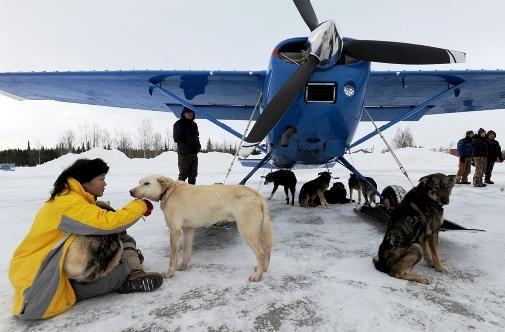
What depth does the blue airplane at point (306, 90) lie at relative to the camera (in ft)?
14.3

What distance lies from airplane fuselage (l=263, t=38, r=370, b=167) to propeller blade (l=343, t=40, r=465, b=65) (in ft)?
0.64

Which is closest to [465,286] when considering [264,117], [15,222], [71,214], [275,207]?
[264,117]

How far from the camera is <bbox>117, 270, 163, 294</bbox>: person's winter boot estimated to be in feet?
8.57

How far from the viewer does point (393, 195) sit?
19.0 ft

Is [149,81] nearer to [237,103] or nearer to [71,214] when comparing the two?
[237,103]

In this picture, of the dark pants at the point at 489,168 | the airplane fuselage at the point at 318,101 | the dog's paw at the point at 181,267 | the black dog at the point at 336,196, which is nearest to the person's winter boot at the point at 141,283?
the dog's paw at the point at 181,267

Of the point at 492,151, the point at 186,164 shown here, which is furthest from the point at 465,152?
the point at 186,164

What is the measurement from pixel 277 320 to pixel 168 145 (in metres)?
75.0

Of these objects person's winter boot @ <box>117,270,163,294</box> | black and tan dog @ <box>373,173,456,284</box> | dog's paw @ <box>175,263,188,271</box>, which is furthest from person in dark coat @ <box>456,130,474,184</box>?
person's winter boot @ <box>117,270,163,294</box>

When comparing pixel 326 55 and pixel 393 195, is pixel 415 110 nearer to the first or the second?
pixel 393 195

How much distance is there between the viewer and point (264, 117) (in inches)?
167

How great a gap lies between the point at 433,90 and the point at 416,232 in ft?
17.3

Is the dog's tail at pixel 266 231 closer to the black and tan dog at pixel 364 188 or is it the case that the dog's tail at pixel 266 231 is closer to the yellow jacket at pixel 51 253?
the yellow jacket at pixel 51 253

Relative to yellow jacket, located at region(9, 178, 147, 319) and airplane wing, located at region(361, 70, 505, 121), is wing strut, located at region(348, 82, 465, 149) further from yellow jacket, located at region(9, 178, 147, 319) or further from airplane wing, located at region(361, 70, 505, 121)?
yellow jacket, located at region(9, 178, 147, 319)
